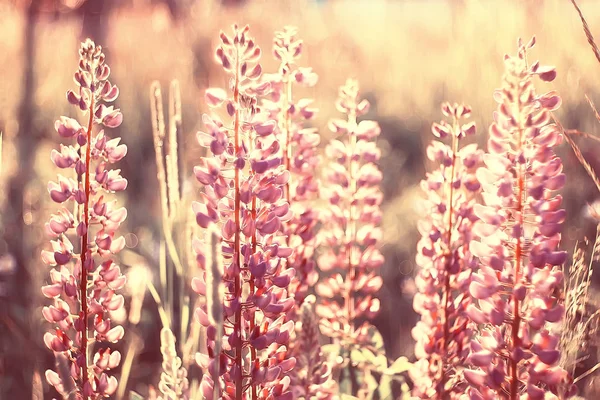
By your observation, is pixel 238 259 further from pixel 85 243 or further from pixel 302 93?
pixel 302 93

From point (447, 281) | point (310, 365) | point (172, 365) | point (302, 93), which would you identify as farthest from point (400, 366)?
point (302, 93)

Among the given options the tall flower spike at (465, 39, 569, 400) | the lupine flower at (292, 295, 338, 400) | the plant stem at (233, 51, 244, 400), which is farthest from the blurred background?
the tall flower spike at (465, 39, 569, 400)

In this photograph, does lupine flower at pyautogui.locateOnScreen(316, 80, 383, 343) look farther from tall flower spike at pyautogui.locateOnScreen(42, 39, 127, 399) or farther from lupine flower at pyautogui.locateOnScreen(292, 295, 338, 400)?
tall flower spike at pyautogui.locateOnScreen(42, 39, 127, 399)

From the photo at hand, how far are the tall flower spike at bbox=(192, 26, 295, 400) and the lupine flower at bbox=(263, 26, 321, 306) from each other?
27 centimetres

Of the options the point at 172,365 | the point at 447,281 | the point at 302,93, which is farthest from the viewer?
the point at 302,93

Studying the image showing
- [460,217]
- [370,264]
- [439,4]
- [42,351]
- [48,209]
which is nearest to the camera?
[460,217]

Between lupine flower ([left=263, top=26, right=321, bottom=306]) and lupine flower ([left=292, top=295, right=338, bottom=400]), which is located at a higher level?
lupine flower ([left=263, top=26, right=321, bottom=306])

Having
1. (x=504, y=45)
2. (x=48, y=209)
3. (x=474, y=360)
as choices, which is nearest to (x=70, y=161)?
(x=474, y=360)

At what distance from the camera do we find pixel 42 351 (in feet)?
7.23

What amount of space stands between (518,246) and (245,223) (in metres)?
0.42

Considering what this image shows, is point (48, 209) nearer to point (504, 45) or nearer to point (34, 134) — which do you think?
point (34, 134)

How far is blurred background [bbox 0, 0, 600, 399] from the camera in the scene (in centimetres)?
253

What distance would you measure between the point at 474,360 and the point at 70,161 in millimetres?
712

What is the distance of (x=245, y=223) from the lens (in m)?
1.19
